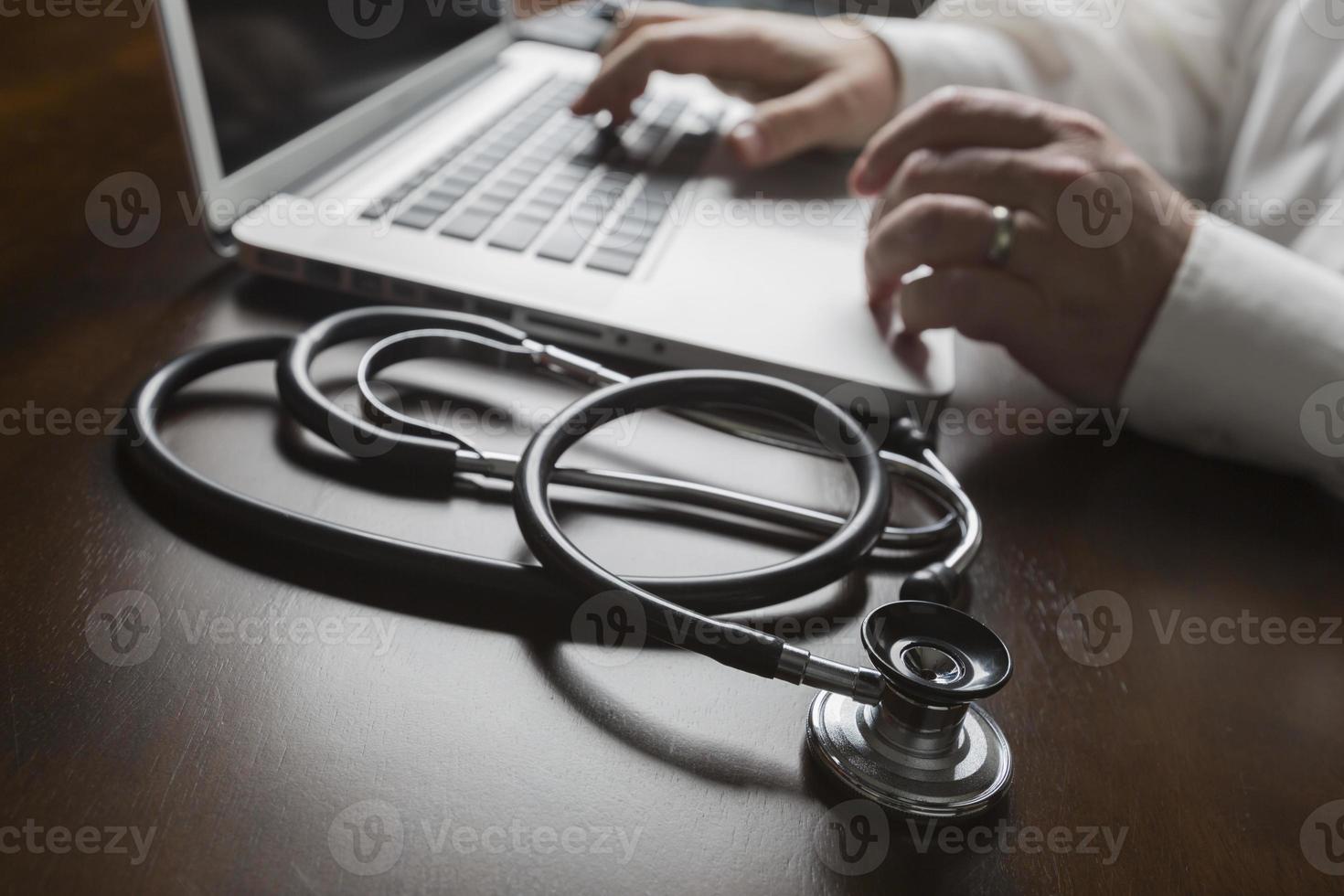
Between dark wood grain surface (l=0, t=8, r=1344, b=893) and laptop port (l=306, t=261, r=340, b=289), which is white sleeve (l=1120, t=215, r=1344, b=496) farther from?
laptop port (l=306, t=261, r=340, b=289)

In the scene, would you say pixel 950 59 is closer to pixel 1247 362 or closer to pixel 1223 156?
pixel 1223 156

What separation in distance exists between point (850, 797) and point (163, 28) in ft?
1.73

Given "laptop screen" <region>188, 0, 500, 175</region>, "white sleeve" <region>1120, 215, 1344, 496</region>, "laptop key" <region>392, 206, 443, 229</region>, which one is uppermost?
"laptop screen" <region>188, 0, 500, 175</region>

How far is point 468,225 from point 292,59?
0.57 ft

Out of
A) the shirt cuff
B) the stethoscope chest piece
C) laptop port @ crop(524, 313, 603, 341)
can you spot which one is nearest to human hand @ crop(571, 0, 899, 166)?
the shirt cuff

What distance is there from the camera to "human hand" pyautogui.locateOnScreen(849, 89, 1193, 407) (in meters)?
0.59

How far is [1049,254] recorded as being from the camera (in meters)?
0.60

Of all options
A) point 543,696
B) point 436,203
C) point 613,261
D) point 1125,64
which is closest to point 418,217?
point 436,203

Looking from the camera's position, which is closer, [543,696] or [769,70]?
[543,696]

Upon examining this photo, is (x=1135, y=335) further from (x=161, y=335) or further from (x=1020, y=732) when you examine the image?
(x=161, y=335)

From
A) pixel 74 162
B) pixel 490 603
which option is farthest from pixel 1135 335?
pixel 74 162

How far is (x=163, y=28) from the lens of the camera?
0.53 meters

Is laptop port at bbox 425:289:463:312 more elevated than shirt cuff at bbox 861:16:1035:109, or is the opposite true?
shirt cuff at bbox 861:16:1035:109

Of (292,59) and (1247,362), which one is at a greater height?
(292,59)
